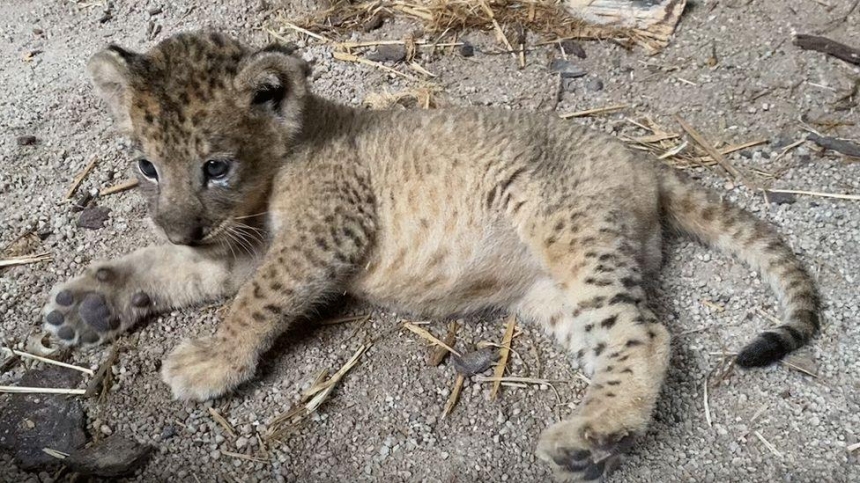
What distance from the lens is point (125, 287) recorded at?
12.7 ft

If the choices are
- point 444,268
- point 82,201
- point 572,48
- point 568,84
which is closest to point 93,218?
point 82,201

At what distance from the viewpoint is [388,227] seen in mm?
3779

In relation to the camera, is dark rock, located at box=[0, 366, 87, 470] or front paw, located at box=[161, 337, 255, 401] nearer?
dark rock, located at box=[0, 366, 87, 470]

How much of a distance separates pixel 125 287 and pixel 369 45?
9.36ft

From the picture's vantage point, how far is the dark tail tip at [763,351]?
136 inches

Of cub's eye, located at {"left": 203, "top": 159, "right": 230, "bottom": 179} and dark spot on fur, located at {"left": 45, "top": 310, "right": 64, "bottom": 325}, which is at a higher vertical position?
cub's eye, located at {"left": 203, "top": 159, "right": 230, "bottom": 179}

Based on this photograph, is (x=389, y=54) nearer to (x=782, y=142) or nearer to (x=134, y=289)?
(x=134, y=289)

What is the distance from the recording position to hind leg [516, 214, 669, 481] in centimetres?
316

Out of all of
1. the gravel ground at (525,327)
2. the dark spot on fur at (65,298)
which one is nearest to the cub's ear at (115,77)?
the dark spot on fur at (65,298)

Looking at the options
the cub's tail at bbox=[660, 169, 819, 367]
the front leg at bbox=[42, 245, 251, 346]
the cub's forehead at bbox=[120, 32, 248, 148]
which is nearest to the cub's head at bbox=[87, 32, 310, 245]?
the cub's forehead at bbox=[120, 32, 248, 148]

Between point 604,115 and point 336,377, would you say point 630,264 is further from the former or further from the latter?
point 604,115

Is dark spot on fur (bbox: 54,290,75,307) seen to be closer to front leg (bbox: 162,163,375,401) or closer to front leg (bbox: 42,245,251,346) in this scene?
front leg (bbox: 42,245,251,346)

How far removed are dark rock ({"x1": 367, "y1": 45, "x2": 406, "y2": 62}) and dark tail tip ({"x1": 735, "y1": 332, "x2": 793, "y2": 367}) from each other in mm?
3373

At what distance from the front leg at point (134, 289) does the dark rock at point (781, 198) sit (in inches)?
124
